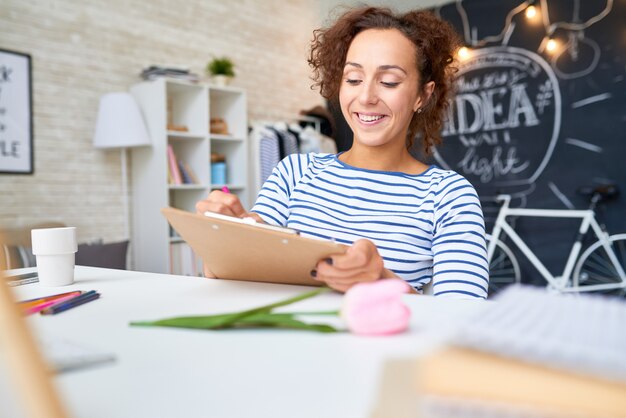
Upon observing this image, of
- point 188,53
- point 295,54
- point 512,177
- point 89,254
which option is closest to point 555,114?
point 512,177

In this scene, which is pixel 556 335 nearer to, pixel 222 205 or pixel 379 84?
pixel 222 205

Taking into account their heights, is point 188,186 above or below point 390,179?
below

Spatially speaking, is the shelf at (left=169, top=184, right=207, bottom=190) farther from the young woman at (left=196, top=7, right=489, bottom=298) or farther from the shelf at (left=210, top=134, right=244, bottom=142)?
the young woman at (left=196, top=7, right=489, bottom=298)

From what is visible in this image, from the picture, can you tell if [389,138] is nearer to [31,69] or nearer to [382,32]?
[382,32]

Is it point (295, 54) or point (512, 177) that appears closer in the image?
point (512, 177)

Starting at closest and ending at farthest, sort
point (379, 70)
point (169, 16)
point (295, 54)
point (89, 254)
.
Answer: point (379, 70)
point (89, 254)
point (169, 16)
point (295, 54)

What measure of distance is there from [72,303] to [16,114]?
2.99 meters

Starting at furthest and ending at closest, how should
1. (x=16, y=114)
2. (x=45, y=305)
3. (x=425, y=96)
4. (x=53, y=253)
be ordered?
(x=16, y=114) < (x=425, y=96) < (x=53, y=253) < (x=45, y=305)

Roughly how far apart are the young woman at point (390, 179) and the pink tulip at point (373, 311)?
0.58 m

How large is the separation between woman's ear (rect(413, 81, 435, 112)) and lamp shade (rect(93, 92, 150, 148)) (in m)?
2.44

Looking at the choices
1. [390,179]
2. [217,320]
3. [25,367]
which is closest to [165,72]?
[390,179]

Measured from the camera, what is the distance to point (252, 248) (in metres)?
0.86

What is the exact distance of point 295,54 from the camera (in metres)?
5.42

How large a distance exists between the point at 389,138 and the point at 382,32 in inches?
11.4
